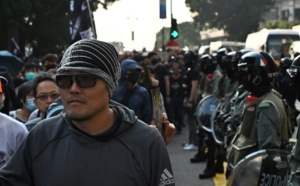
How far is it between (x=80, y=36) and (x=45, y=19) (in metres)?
31.4

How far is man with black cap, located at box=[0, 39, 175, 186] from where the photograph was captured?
292 centimetres

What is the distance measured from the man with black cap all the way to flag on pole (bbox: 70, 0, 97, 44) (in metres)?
7.54

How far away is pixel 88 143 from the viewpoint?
2949mm

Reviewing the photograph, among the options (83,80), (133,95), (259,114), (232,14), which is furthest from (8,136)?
(232,14)

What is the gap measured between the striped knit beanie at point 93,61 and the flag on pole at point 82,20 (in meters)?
7.51

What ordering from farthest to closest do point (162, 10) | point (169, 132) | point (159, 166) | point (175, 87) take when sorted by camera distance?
1. point (162, 10)
2. point (175, 87)
3. point (169, 132)
4. point (159, 166)

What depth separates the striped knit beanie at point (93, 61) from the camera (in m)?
2.98

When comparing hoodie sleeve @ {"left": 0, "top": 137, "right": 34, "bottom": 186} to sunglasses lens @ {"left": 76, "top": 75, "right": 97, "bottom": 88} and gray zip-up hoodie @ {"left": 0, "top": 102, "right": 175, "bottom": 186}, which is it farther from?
sunglasses lens @ {"left": 76, "top": 75, "right": 97, "bottom": 88}

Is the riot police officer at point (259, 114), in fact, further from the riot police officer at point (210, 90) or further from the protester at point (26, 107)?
the riot police officer at point (210, 90)

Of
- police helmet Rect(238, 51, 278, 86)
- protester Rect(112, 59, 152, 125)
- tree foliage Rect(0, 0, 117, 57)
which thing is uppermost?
police helmet Rect(238, 51, 278, 86)

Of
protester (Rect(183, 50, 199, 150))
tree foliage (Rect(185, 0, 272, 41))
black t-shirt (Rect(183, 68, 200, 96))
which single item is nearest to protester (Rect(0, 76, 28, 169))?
protester (Rect(183, 50, 199, 150))

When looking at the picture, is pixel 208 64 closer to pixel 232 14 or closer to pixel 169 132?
pixel 169 132

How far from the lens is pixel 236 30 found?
238 feet

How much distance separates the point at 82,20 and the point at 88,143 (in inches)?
309
